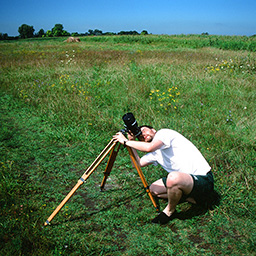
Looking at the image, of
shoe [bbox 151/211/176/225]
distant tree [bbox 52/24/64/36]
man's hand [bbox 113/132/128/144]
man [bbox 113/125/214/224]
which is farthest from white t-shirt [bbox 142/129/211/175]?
distant tree [bbox 52/24/64/36]

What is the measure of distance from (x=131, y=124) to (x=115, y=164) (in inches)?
66.2

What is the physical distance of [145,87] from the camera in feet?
21.6

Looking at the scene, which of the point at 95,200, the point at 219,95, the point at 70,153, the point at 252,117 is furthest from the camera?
the point at 219,95

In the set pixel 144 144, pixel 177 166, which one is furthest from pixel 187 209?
pixel 144 144

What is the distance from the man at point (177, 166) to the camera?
249cm

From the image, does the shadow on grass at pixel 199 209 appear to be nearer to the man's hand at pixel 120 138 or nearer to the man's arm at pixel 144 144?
the man's arm at pixel 144 144

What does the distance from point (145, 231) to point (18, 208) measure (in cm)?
158

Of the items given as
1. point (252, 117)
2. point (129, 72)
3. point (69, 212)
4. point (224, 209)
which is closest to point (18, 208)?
point (69, 212)

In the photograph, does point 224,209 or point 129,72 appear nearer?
point 224,209

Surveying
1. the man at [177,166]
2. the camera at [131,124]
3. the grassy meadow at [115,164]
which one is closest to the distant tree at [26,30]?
the grassy meadow at [115,164]

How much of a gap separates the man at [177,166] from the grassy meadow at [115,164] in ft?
1.05

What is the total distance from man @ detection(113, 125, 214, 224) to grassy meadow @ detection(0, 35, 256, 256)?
321mm

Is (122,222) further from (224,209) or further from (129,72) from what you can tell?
(129,72)

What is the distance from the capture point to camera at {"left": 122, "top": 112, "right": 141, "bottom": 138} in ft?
8.07
